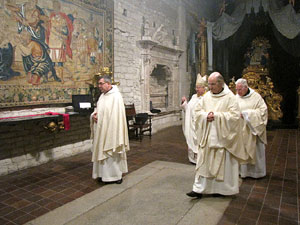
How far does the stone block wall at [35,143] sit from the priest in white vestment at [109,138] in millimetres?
1411

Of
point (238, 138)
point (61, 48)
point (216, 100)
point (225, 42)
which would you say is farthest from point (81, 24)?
point (225, 42)

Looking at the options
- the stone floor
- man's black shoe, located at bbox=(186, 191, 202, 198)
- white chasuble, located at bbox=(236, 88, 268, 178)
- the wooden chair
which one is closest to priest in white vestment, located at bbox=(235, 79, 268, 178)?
white chasuble, located at bbox=(236, 88, 268, 178)

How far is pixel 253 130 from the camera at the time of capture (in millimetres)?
4246

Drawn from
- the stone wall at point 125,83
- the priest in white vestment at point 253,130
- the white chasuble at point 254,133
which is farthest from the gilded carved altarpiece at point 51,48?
the white chasuble at point 254,133

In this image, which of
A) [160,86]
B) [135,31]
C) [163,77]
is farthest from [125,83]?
[163,77]

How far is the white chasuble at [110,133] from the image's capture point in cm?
392

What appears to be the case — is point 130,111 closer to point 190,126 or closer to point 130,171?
point 190,126

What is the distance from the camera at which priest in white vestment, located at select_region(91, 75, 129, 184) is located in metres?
3.93

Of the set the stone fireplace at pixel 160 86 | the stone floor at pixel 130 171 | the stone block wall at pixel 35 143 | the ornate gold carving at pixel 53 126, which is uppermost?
the stone fireplace at pixel 160 86

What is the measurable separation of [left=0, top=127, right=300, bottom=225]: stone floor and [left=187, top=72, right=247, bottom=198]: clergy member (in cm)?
34

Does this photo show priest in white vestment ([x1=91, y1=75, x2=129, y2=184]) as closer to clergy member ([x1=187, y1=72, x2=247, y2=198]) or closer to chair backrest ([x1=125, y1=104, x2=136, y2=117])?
clergy member ([x1=187, y1=72, x2=247, y2=198])

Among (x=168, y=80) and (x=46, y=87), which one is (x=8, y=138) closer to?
(x=46, y=87)

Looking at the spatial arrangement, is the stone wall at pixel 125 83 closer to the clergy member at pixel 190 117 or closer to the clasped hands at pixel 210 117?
the clergy member at pixel 190 117

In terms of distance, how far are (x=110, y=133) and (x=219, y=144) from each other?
166 centimetres
